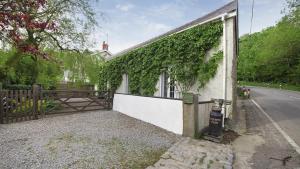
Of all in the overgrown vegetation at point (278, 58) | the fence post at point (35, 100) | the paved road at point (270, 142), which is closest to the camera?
the paved road at point (270, 142)

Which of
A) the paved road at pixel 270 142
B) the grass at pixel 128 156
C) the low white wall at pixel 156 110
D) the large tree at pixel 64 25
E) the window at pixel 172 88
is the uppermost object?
the large tree at pixel 64 25

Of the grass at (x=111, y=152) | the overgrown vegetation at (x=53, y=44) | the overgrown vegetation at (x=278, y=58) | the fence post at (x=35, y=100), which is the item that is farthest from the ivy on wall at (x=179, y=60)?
the overgrown vegetation at (x=278, y=58)

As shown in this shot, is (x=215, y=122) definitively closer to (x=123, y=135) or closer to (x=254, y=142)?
(x=254, y=142)

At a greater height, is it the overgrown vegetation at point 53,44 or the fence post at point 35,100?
the overgrown vegetation at point 53,44

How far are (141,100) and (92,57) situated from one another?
829 cm

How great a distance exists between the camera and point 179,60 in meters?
10.1

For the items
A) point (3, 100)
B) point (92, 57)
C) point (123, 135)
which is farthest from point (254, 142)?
point (92, 57)

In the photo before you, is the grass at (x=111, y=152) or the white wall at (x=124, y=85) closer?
the grass at (x=111, y=152)

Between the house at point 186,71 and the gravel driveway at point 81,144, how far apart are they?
34.4 inches

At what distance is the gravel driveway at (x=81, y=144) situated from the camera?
4.68 metres

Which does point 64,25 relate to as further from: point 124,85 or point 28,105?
point 28,105

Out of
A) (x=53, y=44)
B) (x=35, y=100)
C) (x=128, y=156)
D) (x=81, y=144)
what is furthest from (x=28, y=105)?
(x=128, y=156)

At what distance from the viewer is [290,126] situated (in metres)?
9.37

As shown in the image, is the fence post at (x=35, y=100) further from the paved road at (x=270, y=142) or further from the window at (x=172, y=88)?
the paved road at (x=270, y=142)
